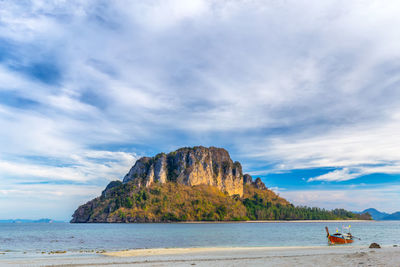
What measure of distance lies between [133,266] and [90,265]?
5.35 metres

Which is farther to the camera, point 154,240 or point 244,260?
point 154,240

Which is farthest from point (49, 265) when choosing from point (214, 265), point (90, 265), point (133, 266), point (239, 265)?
point (239, 265)

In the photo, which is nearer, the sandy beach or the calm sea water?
the sandy beach

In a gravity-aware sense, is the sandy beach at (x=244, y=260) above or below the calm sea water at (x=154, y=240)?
above

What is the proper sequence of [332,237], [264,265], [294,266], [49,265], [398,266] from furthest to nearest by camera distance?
[332,237]
[49,265]
[264,265]
[294,266]
[398,266]

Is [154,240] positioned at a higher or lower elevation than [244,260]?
lower

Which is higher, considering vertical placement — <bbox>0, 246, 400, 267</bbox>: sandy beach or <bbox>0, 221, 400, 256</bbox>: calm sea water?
<bbox>0, 246, 400, 267</bbox>: sandy beach

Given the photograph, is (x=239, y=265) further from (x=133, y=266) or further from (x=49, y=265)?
(x=49, y=265)

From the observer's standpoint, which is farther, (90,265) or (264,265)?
(90,265)

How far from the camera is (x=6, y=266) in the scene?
35.3m

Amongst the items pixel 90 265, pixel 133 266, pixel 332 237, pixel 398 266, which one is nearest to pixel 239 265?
pixel 133 266

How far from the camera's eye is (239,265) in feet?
101

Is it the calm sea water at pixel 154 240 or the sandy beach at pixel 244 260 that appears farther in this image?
the calm sea water at pixel 154 240

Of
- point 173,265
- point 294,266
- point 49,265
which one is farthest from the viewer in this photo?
point 49,265
